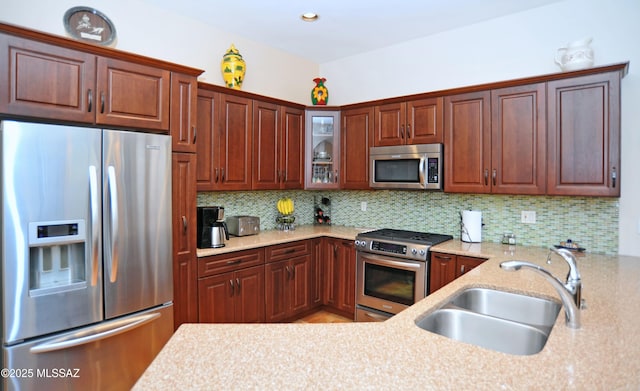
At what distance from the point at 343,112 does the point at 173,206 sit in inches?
84.6

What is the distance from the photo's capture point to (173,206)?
8.36 ft

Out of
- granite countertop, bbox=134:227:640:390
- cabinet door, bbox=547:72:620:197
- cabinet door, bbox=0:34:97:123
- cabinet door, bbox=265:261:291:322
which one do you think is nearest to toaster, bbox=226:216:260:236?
cabinet door, bbox=265:261:291:322

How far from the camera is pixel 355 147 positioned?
3.81 m

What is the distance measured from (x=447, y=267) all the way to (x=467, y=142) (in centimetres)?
111

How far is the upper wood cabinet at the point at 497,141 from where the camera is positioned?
277cm

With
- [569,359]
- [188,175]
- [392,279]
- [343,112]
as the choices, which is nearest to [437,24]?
[343,112]

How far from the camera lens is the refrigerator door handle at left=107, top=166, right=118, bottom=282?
85.2 inches

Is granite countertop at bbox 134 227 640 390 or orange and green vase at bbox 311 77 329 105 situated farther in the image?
orange and green vase at bbox 311 77 329 105

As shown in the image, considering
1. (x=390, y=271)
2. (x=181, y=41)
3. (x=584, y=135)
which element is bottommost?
(x=390, y=271)

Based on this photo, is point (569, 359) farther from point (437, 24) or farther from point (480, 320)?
point (437, 24)

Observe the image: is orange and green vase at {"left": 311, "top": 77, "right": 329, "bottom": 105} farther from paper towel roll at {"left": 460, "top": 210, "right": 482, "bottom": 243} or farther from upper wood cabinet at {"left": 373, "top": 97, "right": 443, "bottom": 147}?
paper towel roll at {"left": 460, "top": 210, "right": 482, "bottom": 243}

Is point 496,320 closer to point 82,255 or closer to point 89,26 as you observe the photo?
point 82,255

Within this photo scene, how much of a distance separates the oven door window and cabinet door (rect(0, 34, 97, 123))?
2577 millimetres

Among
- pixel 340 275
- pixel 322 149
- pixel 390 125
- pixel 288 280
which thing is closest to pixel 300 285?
pixel 288 280
